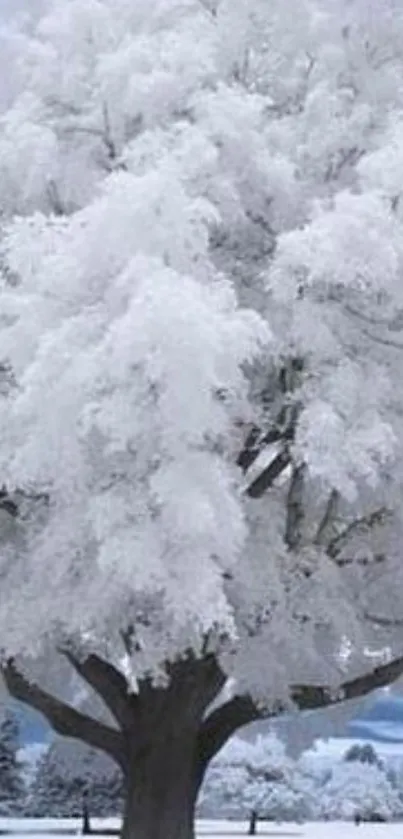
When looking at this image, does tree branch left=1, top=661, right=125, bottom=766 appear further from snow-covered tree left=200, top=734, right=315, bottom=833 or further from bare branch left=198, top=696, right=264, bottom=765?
snow-covered tree left=200, top=734, right=315, bottom=833

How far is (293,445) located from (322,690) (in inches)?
103

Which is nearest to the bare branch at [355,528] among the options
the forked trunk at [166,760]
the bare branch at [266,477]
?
the bare branch at [266,477]

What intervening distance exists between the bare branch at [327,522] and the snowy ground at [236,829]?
6464mm

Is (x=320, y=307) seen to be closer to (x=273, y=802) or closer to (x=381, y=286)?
(x=381, y=286)

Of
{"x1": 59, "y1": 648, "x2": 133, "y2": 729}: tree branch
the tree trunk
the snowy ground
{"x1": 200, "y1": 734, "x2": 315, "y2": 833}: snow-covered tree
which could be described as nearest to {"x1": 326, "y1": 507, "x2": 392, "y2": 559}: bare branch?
the tree trunk

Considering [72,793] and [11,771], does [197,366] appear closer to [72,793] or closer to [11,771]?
[11,771]

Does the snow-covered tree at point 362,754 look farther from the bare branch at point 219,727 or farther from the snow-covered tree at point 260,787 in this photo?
the bare branch at point 219,727

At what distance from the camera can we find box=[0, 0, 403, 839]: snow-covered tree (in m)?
8.20

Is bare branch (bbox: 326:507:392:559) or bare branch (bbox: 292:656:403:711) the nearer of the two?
bare branch (bbox: 326:507:392:559)

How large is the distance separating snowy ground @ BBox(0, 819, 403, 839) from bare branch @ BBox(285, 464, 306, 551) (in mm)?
6887

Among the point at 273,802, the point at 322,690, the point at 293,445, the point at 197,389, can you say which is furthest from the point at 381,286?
the point at 273,802

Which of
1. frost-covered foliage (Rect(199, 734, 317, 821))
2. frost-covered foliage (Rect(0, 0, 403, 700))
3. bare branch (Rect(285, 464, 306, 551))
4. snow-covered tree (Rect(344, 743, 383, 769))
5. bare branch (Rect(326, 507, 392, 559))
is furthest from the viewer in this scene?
snow-covered tree (Rect(344, 743, 383, 769))

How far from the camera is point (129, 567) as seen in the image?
320 inches

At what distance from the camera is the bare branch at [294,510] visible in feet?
36.1
